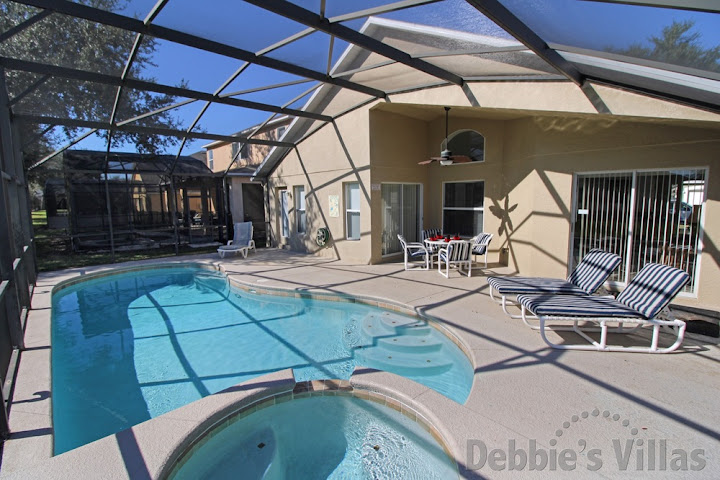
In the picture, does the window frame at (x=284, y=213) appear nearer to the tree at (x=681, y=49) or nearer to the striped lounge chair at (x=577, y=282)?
the striped lounge chair at (x=577, y=282)

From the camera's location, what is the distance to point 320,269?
9.16 meters

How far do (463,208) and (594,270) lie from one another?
456 centimetres

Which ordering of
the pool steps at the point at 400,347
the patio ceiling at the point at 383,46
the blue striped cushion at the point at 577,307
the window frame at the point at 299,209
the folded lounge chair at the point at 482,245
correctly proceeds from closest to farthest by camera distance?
the patio ceiling at the point at 383,46, the blue striped cushion at the point at 577,307, the pool steps at the point at 400,347, the folded lounge chair at the point at 482,245, the window frame at the point at 299,209

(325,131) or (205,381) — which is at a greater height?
(325,131)

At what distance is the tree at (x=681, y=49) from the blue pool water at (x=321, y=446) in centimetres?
359

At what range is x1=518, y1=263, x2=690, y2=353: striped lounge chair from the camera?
3.97m

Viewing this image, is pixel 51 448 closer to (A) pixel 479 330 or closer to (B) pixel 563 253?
(A) pixel 479 330

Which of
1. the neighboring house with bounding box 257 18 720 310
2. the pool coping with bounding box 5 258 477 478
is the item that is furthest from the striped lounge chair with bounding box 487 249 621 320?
the neighboring house with bounding box 257 18 720 310

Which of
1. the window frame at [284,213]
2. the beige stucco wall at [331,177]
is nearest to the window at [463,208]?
the beige stucco wall at [331,177]

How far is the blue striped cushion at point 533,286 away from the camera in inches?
202

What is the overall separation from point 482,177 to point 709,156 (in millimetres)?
4350

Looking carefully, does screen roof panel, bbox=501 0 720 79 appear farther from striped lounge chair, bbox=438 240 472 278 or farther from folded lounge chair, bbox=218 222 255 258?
folded lounge chair, bbox=218 222 255 258

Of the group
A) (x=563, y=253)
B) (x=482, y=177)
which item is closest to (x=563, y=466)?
(x=563, y=253)

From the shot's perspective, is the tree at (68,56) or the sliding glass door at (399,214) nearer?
the tree at (68,56)
